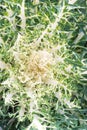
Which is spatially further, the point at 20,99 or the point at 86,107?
the point at 86,107

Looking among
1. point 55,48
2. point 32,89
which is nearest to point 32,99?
point 32,89

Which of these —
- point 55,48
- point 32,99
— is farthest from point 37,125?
point 55,48

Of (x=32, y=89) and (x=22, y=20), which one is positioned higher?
(x=22, y=20)

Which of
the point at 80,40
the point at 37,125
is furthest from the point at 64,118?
the point at 80,40

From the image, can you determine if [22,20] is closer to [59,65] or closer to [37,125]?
[59,65]

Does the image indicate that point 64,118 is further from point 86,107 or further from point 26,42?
point 26,42

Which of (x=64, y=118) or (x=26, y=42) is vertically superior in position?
(x=26, y=42)

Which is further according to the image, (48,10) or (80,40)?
(80,40)

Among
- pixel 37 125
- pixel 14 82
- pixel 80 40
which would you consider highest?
pixel 80 40

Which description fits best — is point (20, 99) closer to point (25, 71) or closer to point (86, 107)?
point (25, 71)
